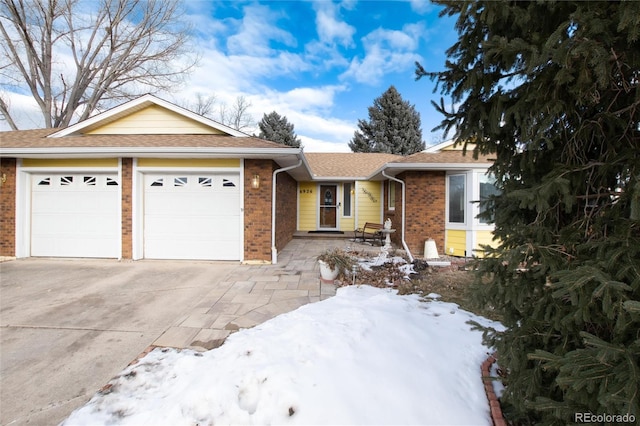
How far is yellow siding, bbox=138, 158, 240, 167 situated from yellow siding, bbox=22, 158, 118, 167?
812mm

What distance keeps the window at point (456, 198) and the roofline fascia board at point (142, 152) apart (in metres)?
4.72

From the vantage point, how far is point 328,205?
13062mm

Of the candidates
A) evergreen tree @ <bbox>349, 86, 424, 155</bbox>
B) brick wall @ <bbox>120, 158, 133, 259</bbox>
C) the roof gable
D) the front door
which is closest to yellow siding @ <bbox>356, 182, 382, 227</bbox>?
the roof gable

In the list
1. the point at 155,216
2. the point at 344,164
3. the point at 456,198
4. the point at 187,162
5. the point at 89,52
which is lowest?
the point at 155,216

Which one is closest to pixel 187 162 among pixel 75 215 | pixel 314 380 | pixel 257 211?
pixel 257 211

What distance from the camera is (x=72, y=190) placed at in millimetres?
7125

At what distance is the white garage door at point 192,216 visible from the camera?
7000 millimetres

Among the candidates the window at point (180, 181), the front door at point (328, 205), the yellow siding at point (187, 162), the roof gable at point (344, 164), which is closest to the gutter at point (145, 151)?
the yellow siding at point (187, 162)

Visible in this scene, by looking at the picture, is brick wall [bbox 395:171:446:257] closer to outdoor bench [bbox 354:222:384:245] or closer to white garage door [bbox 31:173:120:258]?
outdoor bench [bbox 354:222:384:245]

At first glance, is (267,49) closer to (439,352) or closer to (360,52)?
(360,52)

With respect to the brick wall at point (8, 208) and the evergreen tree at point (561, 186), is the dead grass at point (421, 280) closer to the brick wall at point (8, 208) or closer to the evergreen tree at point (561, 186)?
the evergreen tree at point (561, 186)

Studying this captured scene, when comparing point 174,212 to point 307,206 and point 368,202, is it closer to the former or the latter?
point 307,206

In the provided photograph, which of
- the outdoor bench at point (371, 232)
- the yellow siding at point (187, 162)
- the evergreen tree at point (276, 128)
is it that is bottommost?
the outdoor bench at point (371, 232)

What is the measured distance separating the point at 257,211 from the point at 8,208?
6.21 meters
